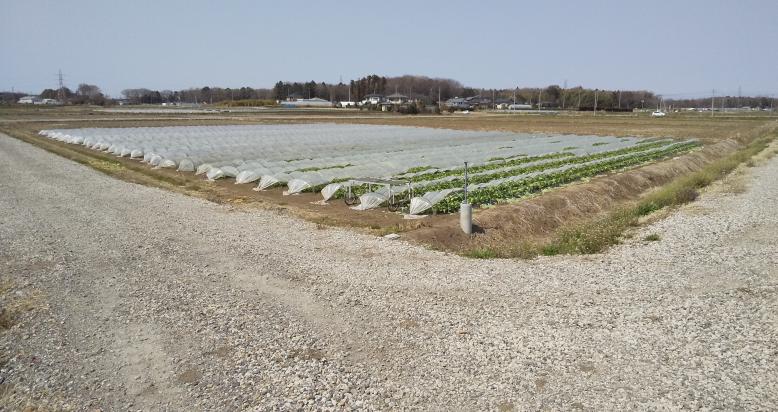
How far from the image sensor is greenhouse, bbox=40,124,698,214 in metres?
19.8

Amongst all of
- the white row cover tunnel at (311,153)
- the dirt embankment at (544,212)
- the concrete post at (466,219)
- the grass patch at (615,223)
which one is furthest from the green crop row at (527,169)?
the concrete post at (466,219)

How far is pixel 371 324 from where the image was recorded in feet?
27.9

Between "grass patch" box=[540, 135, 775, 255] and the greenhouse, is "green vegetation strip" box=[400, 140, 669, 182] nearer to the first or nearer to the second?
the greenhouse

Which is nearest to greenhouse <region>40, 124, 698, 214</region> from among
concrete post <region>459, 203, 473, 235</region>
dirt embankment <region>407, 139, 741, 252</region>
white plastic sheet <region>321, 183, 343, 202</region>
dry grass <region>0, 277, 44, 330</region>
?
white plastic sheet <region>321, 183, 343, 202</region>

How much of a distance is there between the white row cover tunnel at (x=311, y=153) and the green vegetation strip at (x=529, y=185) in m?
0.79

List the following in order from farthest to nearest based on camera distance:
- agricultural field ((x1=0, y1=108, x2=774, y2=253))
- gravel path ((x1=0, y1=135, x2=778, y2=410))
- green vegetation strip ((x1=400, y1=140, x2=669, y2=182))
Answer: green vegetation strip ((x1=400, y1=140, x2=669, y2=182))
agricultural field ((x1=0, y1=108, x2=774, y2=253))
gravel path ((x1=0, y1=135, x2=778, y2=410))

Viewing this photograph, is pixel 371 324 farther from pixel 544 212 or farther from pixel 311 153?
pixel 311 153

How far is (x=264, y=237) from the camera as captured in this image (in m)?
13.9

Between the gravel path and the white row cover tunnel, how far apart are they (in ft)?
21.5

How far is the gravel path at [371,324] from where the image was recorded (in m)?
6.56

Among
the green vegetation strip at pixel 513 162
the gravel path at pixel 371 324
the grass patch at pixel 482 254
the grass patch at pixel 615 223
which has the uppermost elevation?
the green vegetation strip at pixel 513 162

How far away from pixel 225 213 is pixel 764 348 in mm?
A: 14309

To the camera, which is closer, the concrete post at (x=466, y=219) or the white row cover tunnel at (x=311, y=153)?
the concrete post at (x=466, y=219)

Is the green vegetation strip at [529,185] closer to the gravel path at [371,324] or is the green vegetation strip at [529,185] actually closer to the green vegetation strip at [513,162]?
the green vegetation strip at [513,162]
